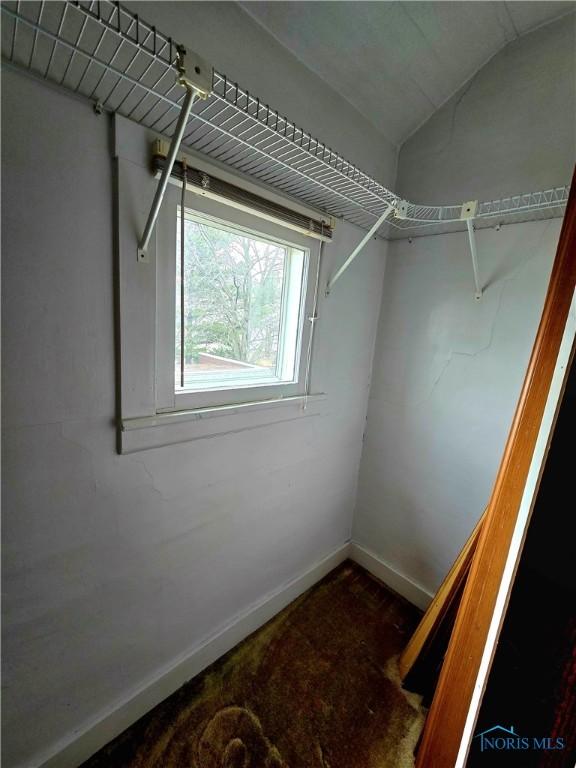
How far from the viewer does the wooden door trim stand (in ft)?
2.50

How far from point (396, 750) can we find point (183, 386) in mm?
1495

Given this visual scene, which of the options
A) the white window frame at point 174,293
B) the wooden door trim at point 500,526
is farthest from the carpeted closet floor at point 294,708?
the white window frame at point 174,293

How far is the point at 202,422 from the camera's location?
1.02 m

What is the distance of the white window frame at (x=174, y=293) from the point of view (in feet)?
2.81

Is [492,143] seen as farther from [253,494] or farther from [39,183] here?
[253,494]

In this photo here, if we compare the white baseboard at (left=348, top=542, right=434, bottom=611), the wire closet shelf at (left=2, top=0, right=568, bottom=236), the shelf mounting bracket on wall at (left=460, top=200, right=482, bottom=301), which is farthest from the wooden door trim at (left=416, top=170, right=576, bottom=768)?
the white baseboard at (left=348, top=542, right=434, bottom=611)

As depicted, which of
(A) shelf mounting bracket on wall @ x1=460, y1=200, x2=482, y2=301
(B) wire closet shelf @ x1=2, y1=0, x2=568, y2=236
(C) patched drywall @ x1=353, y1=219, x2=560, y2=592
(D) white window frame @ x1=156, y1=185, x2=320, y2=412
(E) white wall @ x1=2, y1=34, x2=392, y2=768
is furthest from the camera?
(C) patched drywall @ x1=353, y1=219, x2=560, y2=592

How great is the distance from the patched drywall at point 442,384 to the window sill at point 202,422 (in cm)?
59

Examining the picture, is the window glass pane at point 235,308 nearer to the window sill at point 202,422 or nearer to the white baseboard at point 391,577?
the window sill at point 202,422

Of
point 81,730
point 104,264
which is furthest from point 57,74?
point 81,730

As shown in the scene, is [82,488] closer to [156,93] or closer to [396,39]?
[156,93]

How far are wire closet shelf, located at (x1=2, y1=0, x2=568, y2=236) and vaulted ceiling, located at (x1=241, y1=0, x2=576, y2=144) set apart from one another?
0.29 metres

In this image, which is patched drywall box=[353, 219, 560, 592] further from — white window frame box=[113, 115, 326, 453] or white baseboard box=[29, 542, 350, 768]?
white window frame box=[113, 115, 326, 453]

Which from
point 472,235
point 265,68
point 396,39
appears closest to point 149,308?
point 265,68
